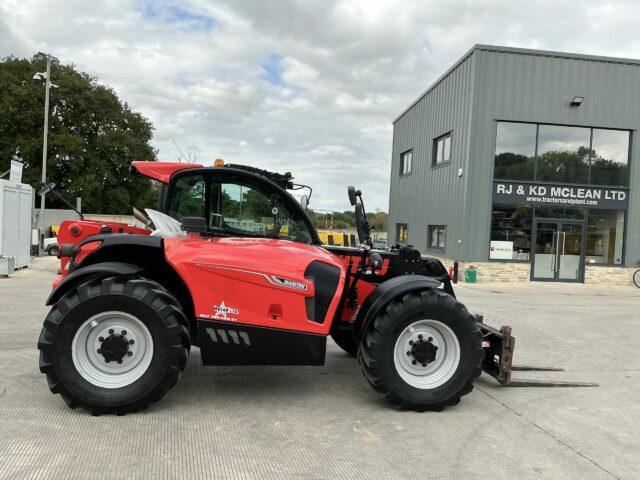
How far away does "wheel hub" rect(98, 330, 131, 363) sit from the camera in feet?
13.2

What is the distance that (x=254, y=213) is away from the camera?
489 cm

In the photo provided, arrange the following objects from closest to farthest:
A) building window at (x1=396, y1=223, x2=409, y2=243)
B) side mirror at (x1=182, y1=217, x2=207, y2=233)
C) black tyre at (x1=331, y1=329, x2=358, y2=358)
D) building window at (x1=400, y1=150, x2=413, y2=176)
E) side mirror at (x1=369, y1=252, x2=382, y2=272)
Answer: side mirror at (x1=182, y1=217, x2=207, y2=233) → side mirror at (x1=369, y1=252, x2=382, y2=272) → black tyre at (x1=331, y1=329, x2=358, y2=358) → building window at (x1=400, y1=150, x2=413, y2=176) → building window at (x1=396, y1=223, x2=409, y2=243)

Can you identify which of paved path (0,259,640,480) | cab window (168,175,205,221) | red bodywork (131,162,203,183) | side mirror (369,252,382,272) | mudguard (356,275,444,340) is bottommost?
paved path (0,259,640,480)

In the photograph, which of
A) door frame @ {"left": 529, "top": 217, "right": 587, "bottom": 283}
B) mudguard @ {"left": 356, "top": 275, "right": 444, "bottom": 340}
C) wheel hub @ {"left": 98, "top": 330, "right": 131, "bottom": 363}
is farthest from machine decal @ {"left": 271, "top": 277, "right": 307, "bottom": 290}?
door frame @ {"left": 529, "top": 217, "right": 587, "bottom": 283}

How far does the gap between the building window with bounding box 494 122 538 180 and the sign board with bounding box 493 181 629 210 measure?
38 centimetres

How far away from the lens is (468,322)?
4.42 meters

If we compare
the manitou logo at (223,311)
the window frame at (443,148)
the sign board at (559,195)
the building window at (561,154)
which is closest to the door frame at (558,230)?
the sign board at (559,195)

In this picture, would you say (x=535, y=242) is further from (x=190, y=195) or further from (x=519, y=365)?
(x=190, y=195)

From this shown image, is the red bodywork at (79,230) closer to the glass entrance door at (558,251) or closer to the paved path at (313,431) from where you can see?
the paved path at (313,431)

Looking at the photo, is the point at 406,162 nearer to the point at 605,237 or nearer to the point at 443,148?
the point at 443,148

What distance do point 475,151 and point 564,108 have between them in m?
3.41

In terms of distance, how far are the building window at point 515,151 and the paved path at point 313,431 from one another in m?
12.2

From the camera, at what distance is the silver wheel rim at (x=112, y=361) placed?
406 cm

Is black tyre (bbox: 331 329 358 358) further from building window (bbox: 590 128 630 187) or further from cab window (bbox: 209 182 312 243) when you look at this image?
building window (bbox: 590 128 630 187)
